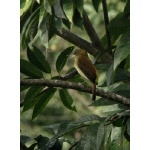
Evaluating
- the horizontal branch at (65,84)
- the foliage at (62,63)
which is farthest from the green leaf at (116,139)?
the horizontal branch at (65,84)

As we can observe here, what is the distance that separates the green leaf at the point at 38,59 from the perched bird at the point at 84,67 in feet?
0.76

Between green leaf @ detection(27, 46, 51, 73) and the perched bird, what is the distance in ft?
0.76

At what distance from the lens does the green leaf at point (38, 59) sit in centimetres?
229

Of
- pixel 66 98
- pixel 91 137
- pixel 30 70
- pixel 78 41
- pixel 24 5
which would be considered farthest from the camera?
pixel 78 41

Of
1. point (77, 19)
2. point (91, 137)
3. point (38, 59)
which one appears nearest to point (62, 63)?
point (38, 59)

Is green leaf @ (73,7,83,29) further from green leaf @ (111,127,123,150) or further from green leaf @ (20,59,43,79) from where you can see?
green leaf @ (111,127,123,150)

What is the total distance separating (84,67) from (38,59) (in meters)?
0.36

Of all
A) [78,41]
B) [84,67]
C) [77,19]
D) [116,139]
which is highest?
[77,19]

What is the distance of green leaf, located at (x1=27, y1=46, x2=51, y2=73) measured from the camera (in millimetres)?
2286

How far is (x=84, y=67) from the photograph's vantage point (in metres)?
2.62

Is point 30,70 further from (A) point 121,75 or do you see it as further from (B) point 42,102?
(A) point 121,75

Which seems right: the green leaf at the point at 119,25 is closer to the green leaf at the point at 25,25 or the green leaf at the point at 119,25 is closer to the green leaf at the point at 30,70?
the green leaf at the point at 25,25

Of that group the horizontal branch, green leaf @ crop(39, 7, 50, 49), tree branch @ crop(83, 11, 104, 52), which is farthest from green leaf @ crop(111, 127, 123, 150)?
tree branch @ crop(83, 11, 104, 52)
